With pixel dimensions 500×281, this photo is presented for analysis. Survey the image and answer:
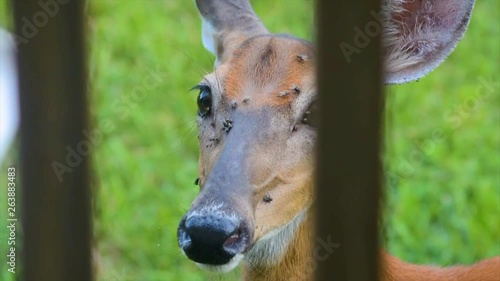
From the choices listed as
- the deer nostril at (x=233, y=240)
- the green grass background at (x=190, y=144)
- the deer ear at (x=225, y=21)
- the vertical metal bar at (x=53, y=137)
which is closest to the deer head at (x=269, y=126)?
the deer nostril at (x=233, y=240)

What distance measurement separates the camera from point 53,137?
2258 mm

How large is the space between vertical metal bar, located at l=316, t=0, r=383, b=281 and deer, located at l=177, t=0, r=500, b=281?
1.65 metres

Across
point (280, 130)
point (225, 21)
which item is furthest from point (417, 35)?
point (225, 21)

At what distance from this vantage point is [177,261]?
696cm

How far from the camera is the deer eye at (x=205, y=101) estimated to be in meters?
4.59

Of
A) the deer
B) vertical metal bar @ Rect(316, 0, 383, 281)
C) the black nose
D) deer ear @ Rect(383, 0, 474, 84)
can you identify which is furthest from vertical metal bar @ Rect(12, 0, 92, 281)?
deer ear @ Rect(383, 0, 474, 84)

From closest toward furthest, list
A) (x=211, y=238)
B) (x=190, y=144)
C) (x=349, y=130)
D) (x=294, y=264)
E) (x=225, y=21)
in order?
1. (x=349, y=130)
2. (x=211, y=238)
3. (x=294, y=264)
4. (x=225, y=21)
5. (x=190, y=144)

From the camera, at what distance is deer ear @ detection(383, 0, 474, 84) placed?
14.8 feet

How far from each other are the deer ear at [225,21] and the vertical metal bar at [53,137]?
2.98 meters

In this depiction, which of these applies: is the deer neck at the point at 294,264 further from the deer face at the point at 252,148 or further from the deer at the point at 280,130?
the deer face at the point at 252,148

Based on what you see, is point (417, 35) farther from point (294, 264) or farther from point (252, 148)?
point (294, 264)

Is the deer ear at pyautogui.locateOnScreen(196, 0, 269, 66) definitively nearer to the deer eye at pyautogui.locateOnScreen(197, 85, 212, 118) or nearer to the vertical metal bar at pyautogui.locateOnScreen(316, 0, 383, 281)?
the deer eye at pyautogui.locateOnScreen(197, 85, 212, 118)

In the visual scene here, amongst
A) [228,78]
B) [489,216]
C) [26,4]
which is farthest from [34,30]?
[489,216]

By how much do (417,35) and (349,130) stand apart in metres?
2.57
